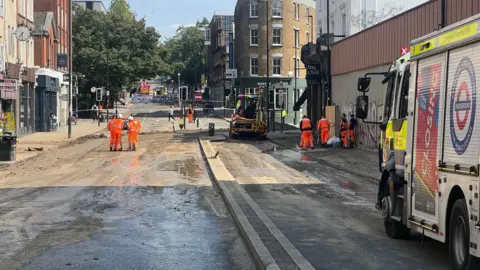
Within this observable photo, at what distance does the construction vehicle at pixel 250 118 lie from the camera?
42.1m

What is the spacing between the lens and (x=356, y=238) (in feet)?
32.6

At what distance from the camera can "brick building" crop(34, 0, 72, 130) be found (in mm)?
47969

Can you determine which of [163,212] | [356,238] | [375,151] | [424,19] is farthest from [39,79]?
[356,238]

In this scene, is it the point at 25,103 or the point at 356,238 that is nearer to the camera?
the point at 356,238

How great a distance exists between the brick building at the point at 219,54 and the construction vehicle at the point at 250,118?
52886mm

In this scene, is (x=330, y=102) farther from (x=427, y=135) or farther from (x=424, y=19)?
(x=427, y=135)

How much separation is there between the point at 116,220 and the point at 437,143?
236 inches

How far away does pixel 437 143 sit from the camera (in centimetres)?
783

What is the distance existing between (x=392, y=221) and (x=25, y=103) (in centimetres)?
3713

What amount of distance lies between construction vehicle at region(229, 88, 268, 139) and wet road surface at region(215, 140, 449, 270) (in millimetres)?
18197

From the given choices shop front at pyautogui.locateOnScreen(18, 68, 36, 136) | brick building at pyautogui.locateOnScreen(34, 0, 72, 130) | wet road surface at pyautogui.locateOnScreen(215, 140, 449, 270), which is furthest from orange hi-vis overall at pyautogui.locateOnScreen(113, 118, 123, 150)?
brick building at pyautogui.locateOnScreen(34, 0, 72, 130)

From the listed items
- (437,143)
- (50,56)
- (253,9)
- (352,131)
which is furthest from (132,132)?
(253,9)

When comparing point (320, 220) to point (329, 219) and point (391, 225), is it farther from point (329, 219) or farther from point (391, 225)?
point (391, 225)

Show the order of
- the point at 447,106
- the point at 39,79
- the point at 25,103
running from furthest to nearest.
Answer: the point at 39,79 < the point at 25,103 < the point at 447,106
